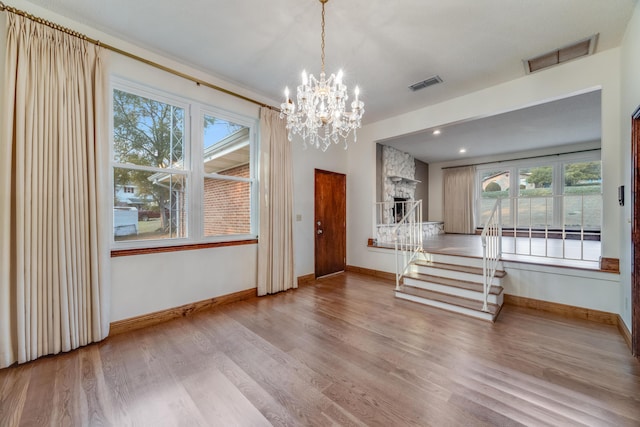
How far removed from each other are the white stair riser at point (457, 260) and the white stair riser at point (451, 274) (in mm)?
257

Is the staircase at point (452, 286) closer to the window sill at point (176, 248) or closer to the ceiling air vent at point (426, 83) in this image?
the window sill at point (176, 248)

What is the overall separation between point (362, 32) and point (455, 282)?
3393 millimetres

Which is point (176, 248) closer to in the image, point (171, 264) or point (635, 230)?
point (171, 264)

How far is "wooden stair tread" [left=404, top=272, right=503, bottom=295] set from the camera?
329 cm

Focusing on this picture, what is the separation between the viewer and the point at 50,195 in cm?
221

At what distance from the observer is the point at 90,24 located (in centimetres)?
252

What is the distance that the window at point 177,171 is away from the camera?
278 cm

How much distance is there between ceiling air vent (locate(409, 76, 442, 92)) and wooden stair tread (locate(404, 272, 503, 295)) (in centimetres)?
285

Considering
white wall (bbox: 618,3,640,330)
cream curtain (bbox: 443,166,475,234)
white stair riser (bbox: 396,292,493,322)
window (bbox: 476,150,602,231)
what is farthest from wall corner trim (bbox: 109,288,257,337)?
cream curtain (bbox: 443,166,475,234)

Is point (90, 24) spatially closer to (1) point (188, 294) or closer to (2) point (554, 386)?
(1) point (188, 294)

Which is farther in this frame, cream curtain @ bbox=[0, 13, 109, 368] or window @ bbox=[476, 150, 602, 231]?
window @ bbox=[476, 150, 602, 231]

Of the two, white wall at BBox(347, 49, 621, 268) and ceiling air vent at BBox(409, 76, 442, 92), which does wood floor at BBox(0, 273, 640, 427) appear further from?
ceiling air vent at BBox(409, 76, 442, 92)

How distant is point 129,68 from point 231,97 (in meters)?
1.18

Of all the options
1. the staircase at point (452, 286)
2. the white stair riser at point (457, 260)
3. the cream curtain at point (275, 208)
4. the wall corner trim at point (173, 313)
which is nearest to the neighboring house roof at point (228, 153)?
the cream curtain at point (275, 208)
